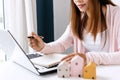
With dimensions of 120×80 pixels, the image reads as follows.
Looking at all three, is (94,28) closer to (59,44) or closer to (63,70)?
(59,44)

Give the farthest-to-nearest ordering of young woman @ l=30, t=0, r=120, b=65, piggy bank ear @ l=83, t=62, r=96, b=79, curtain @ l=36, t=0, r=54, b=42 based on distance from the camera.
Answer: curtain @ l=36, t=0, r=54, b=42 < young woman @ l=30, t=0, r=120, b=65 < piggy bank ear @ l=83, t=62, r=96, b=79

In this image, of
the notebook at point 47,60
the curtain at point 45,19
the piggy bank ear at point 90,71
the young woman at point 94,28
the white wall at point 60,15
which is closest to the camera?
the piggy bank ear at point 90,71

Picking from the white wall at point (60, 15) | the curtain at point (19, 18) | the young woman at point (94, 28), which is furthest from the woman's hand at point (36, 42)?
the white wall at point (60, 15)

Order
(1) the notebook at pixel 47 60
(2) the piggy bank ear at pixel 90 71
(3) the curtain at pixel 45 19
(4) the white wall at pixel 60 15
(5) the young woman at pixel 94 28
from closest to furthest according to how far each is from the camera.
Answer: (2) the piggy bank ear at pixel 90 71
(1) the notebook at pixel 47 60
(5) the young woman at pixel 94 28
(3) the curtain at pixel 45 19
(4) the white wall at pixel 60 15

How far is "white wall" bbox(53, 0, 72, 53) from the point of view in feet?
8.25

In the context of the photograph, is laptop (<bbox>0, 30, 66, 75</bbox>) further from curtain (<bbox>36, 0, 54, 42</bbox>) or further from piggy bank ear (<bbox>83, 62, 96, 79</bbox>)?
curtain (<bbox>36, 0, 54, 42</bbox>)

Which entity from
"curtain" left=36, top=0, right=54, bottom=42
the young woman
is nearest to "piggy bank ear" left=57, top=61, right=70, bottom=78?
the young woman

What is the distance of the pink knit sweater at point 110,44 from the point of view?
1.28m

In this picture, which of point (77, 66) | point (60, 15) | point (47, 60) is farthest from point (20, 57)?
point (60, 15)

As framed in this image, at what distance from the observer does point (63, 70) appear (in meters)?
1.10

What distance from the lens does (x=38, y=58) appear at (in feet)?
4.56

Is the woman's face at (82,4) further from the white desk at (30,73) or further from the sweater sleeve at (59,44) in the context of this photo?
the white desk at (30,73)

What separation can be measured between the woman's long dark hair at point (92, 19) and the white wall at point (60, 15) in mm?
887

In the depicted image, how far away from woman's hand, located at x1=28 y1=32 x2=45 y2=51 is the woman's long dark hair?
251 millimetres
